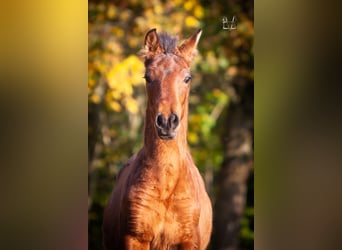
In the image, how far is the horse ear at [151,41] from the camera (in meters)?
3.22

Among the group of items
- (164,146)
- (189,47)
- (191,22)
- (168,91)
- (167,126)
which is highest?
(191,22)

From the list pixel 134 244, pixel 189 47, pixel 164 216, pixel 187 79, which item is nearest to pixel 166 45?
pixel 189 47

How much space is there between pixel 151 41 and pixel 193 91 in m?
0.39

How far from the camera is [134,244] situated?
10.5 ft

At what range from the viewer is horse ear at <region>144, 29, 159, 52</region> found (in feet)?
10.6

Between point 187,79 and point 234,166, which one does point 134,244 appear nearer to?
point 234,166

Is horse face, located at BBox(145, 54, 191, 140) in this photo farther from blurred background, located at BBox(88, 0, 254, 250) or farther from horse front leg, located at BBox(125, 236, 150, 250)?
horse front leg, located at BBox(125, 236, 150, 250)
